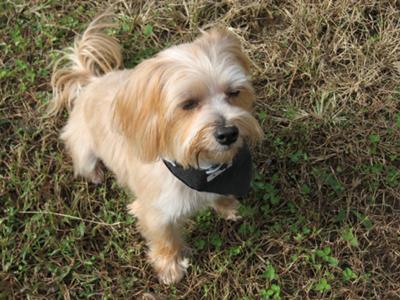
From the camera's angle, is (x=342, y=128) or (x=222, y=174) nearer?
(x=222, y=174)

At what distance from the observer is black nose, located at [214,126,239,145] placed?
7.70ft

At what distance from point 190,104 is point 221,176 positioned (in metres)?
0.56

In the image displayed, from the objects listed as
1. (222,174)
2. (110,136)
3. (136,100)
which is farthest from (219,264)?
(136,100)

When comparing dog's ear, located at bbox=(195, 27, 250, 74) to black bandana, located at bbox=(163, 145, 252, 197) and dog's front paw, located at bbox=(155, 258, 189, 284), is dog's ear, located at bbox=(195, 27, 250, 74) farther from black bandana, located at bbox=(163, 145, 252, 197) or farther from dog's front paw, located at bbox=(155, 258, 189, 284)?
dog's front paw, located at bbox=(155, 258, 189, 284)

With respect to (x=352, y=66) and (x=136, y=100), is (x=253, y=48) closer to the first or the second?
(x=352, y=66)

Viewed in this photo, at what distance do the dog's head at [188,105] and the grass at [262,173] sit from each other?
1161mm

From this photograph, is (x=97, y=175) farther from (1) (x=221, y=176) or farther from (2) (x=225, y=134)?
(2) (x=225, y=134)

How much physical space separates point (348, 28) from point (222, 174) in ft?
6.16

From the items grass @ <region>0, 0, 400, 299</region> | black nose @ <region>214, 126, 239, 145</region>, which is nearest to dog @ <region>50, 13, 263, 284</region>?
black nose @ <region>214, 126, 239, 145</region>

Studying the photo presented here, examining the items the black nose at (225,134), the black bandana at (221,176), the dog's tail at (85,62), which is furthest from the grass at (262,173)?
the black nose at (225,134)

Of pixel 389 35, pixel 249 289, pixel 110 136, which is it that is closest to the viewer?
pixel 110 136

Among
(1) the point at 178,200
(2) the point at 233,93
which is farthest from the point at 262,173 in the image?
(2) the point at 233,93

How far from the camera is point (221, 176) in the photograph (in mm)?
2857

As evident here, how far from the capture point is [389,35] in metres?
4.08
